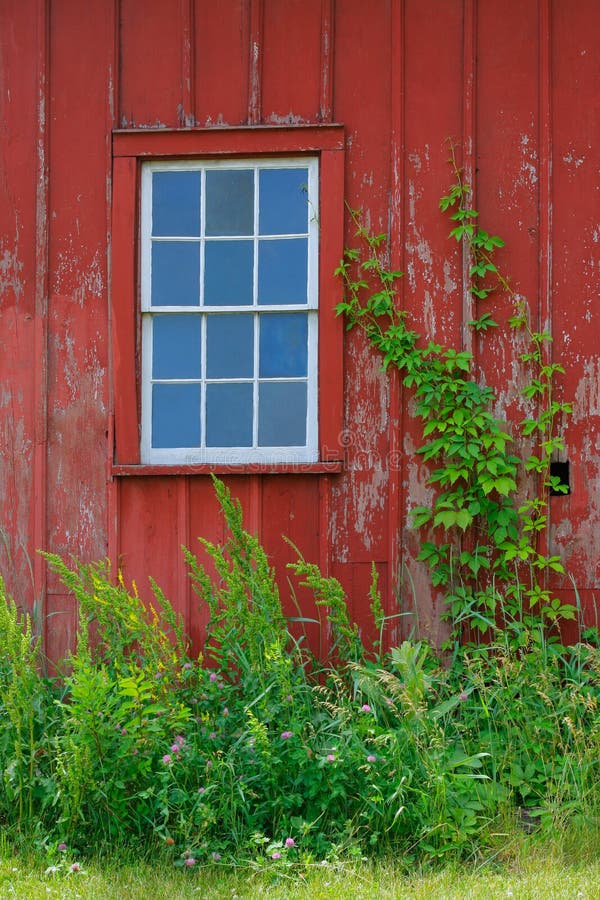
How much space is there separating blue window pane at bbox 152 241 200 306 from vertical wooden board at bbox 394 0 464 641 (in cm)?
122

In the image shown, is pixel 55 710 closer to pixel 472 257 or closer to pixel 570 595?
pixel 570 595

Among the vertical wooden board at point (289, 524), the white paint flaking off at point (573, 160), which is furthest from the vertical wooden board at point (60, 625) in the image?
the white paint flaking off at point (573, 160)

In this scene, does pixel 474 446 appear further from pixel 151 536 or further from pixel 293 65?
pixel 293 65

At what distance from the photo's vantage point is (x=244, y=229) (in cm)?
505

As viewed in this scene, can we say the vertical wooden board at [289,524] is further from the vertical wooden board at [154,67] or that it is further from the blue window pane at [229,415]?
the vertical wooden board at [154,67]

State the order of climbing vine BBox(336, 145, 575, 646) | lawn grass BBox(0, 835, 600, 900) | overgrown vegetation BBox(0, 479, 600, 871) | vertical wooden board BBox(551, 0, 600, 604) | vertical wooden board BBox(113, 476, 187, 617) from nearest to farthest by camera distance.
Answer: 1. lawn grass BBox(0, 835, 600, 900)
2. overgrown vegetation BBox(0, 479, 600, 871)
3. climbing vine BBox(336, 145, 575, 646)
4. vertical wooden board BBox(551, 0, 600, 604)
5. vertical wooden board BBox(113, 476, 187, 617)

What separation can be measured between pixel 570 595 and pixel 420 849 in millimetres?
1832

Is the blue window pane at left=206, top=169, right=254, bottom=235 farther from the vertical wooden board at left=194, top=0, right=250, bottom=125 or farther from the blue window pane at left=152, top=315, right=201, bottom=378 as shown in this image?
A: the blue window pane at left=152, top=315, right=201, bottom=378

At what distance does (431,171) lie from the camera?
16.0 feet

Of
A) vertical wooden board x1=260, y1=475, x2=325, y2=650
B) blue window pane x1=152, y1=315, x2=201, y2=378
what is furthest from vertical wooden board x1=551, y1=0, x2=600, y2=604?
blue window pane x1=152, y1=315, x2=201, y2=378

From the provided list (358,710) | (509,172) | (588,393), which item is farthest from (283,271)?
(358,710)

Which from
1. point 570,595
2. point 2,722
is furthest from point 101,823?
point 570,595

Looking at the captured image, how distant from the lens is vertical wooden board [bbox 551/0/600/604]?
4.76m

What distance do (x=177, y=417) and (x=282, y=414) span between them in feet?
1.99
